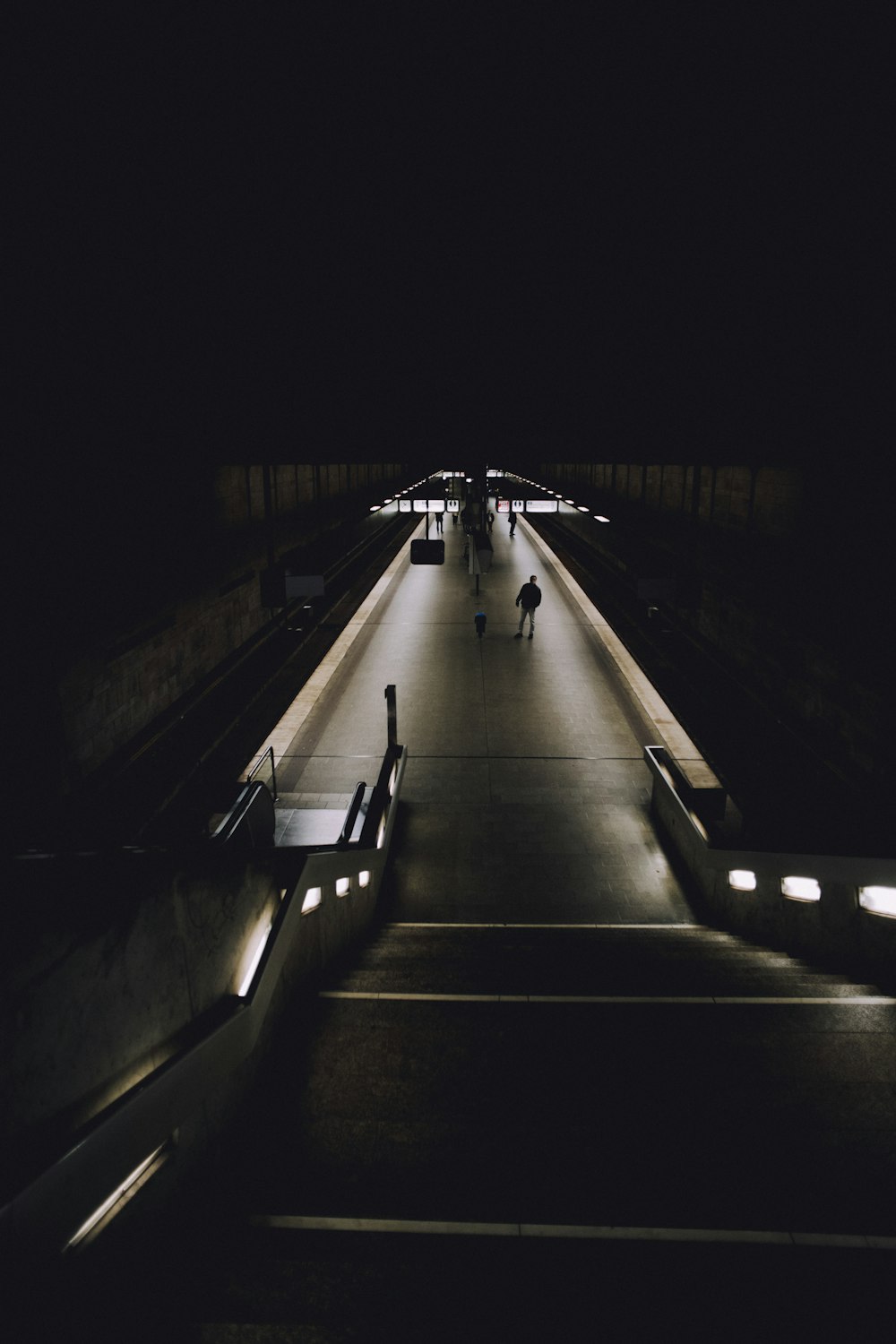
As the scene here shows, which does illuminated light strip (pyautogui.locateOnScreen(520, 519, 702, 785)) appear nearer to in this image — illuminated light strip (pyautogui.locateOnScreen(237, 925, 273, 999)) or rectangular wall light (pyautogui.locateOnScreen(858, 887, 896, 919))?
rectangular wall light (pyautogui.locateOnScreen(858, 887, 896, 919))

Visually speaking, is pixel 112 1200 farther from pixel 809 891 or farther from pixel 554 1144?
pixel 809 891

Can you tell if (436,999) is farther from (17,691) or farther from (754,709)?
(754,709)

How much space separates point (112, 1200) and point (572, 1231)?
175 centimetres

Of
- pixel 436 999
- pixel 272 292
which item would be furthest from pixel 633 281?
pixel 436 999

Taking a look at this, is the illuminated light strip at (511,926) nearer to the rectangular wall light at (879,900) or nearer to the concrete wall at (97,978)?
the rectangular wall light at (879,900)

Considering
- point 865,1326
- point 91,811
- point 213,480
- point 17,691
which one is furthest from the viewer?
point 213,480

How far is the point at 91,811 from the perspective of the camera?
654cm

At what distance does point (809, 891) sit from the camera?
5.03 metres

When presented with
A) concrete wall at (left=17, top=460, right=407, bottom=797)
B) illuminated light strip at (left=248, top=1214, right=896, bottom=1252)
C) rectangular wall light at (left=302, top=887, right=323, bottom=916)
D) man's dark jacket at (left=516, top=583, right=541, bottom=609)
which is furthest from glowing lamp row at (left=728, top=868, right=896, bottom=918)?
man's dark jacket at (left=516, top=583, right=541, bottom=609)

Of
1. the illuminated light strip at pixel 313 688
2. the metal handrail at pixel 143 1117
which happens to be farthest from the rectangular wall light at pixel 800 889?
the illuminated light strip at pixel 313 688

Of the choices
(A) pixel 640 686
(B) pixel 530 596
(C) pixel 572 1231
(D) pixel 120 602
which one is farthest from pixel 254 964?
(B) pixel 530 596

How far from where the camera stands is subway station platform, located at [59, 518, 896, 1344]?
91.9 inches

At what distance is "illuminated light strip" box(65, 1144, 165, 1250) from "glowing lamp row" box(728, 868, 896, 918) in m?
4.55

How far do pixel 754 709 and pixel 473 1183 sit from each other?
25.1 feet
